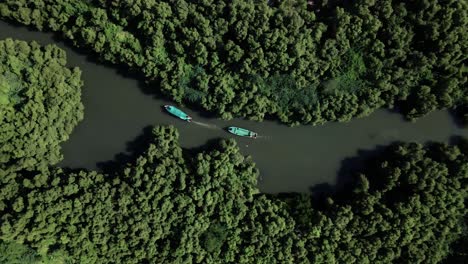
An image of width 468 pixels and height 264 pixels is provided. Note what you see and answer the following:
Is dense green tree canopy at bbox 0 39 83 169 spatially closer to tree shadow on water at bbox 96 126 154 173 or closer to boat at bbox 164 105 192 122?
tree shadow on water at bbox 96 126 154 173

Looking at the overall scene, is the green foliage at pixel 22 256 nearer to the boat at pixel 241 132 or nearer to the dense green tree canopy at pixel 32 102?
the dense green tree canopy at pixel 32 102

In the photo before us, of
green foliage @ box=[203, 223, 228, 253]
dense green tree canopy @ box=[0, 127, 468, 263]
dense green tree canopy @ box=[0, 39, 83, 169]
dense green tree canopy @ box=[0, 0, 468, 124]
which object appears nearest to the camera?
dense green tree canopy @ box=[0, 0, 468, 124]

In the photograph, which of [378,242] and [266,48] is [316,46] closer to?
[266,48]

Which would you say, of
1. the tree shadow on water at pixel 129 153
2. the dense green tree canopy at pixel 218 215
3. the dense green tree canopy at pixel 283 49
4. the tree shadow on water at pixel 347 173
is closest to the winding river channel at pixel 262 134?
the tree shadow on water at pixel 347 173

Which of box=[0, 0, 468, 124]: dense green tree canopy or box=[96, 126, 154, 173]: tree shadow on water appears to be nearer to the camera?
box=[0, 0, 468, 124]: dense green tree canopy

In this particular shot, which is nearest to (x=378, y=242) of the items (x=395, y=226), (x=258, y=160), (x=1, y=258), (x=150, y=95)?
(x=395, y=226)

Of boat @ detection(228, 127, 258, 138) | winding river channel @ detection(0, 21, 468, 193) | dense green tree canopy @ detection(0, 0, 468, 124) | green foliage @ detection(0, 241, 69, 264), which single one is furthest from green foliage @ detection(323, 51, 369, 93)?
green foliage @ detection(0, 241, 69, 264)

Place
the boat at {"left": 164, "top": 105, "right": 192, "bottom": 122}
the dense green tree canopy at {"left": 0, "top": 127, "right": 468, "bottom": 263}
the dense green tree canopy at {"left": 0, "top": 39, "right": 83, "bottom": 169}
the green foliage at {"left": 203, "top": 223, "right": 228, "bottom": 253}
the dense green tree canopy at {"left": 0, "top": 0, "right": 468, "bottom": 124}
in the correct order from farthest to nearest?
the boat at {"left": 164, "top": 105, "right": 192, "bottom": 122}, the green foliage at {"left": 203, "top": 223, "right": 228, "bottom": 253}, the dense green tree canopy at {"left": 0, "top": 127, "right": 468, "bottom": 263}, the dense green tree canopy at {"left": 0, "top": 39, "right": 83, "bottom": 169}, the dense green tree canopy at {"left": 0, "top": 0, "right": 468, "bottom": 124}

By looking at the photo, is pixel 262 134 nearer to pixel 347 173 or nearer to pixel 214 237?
pixel 347 173
